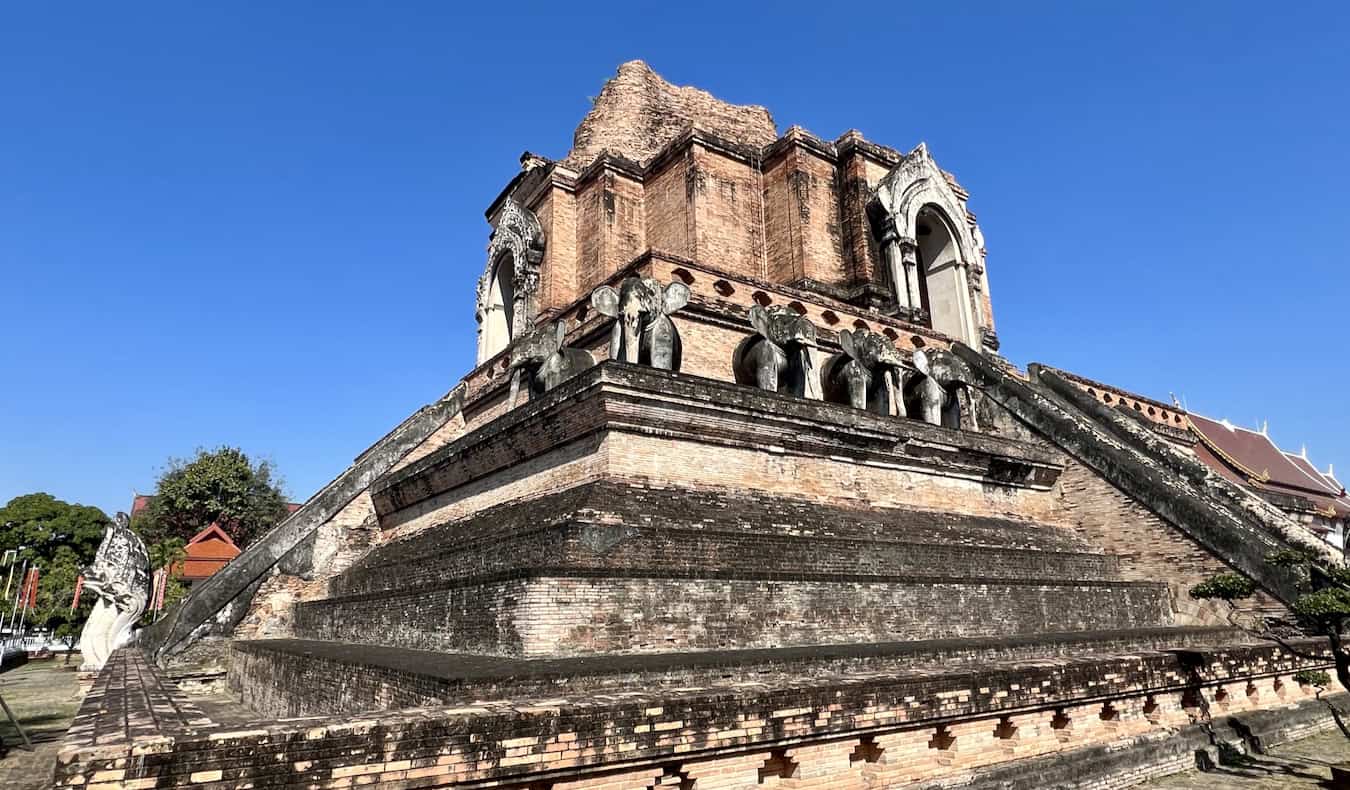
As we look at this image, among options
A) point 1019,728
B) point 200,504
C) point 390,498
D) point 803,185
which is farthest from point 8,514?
point 1019,728

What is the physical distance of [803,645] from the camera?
698 cm

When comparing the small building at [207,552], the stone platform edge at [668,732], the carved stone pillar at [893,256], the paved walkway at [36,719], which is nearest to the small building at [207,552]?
the small building at [207,552]

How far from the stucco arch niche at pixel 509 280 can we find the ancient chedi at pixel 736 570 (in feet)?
2.57

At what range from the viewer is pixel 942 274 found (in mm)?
19734

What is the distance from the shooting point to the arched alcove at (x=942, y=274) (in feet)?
63.1

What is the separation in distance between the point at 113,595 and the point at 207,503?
29128 mm

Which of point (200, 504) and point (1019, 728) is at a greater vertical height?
point (200, 504)

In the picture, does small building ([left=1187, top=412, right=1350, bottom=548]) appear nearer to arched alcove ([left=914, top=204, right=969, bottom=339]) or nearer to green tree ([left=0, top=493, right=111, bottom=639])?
arched alcove ([left=914, top=204, right=969, bottom=339])

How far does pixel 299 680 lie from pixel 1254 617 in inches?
436

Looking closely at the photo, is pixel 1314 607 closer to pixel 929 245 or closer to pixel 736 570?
pixel 736 570

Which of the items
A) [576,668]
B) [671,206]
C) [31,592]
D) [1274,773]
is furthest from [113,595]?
[31,592]

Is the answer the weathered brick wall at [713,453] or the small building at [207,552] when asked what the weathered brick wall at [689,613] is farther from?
the small building at [207,552]

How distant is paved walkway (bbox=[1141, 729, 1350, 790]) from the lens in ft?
19.7

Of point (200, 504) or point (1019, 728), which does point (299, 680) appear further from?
point (200, 504)
